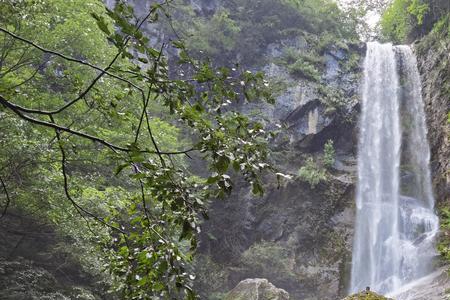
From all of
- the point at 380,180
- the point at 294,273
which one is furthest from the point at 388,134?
the point at 294,273

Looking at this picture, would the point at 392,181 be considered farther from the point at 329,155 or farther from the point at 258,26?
the point at 258,26

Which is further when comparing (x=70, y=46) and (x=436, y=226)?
(x=436, y=226)

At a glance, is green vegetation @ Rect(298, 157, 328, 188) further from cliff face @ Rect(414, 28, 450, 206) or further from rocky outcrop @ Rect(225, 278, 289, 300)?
rocky outcrop @ Rect(225, 278, 289, 300)

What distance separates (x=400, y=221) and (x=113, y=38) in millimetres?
17360

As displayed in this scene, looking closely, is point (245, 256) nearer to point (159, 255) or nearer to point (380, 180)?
point (380, 180)

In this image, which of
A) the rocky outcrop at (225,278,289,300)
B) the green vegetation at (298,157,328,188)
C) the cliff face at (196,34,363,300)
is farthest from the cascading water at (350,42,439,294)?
the rocky outcrop at (225,278,289,300)

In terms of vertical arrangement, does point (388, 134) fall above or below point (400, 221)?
above

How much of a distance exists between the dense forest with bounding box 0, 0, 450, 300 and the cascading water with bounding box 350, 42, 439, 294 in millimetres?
559

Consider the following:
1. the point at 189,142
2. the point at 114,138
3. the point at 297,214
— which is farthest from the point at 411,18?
the point at 114,138

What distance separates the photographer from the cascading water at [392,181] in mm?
15656

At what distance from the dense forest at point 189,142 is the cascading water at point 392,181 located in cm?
56

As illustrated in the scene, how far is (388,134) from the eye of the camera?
1973cm

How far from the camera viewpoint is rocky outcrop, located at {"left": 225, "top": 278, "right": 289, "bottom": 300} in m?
11.6

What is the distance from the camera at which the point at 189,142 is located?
55.7ft
